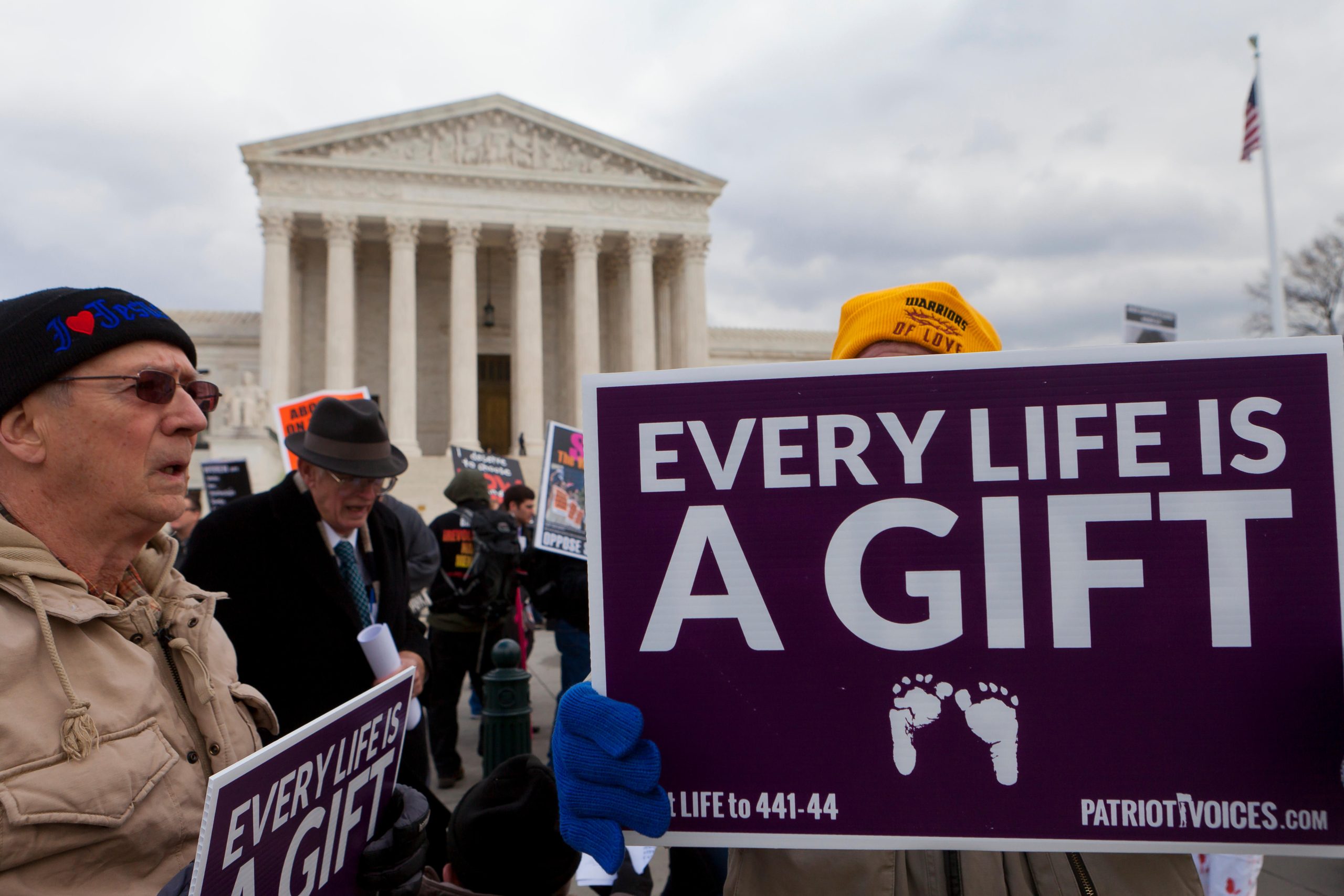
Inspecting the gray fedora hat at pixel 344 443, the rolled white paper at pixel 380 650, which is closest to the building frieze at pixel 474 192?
the gray fedora hat at pixel 344 443

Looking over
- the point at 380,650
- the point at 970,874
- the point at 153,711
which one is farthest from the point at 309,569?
the point at 970,874

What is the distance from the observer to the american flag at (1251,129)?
17.4 meters

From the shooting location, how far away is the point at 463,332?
3253 cm

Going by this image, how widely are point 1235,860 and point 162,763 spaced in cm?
382

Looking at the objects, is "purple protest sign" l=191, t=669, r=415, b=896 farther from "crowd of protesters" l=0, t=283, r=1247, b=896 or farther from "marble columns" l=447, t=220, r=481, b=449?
"marble columns" l=447, t=220, r=481, b=449

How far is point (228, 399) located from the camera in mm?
23859

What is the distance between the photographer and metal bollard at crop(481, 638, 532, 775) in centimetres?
480

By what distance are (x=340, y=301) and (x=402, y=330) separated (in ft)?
7.93

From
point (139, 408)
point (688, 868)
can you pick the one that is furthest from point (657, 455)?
point (688, 868)

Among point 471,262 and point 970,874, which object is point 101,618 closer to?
point 970,874

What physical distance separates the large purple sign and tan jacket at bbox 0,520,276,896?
797 mm

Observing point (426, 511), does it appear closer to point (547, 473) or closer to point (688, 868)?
point (547, 473)

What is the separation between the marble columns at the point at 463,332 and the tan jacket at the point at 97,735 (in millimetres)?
30855

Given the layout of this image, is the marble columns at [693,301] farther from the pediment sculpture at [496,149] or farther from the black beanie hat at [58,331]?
the black beanie hat at [58,331]
